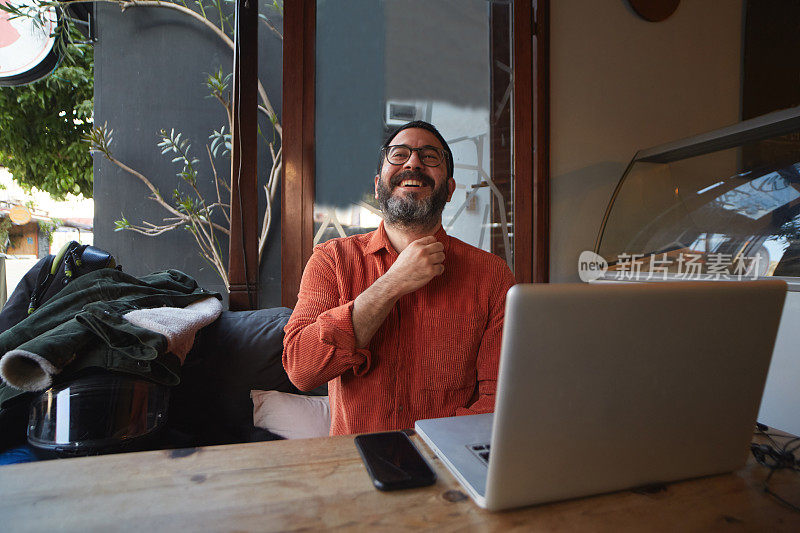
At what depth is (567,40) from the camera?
2.19 m

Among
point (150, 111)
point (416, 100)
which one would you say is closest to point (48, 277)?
point (150, 111)

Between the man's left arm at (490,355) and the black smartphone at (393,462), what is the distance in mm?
454

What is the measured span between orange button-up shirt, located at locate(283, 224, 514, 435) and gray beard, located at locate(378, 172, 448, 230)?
0.12 meters

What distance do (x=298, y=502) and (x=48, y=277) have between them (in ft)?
4.51

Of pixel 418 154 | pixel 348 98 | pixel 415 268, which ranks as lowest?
pixel 415 268

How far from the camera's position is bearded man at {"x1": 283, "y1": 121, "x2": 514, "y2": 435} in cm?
99

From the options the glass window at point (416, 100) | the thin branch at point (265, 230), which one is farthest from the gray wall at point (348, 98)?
the thin branch at point (265, 230)

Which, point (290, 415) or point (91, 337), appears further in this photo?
point (290, 415)

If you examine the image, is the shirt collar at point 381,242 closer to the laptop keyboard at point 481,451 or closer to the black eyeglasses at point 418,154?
the black eyeglasses at point 418,154

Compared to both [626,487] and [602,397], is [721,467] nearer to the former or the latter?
[626,487]

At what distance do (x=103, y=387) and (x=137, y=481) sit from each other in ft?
2.09

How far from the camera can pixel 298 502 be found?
19.6 inches

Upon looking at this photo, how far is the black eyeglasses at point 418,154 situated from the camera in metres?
1.33

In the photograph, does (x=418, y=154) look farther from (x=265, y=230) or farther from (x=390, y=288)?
(x=265, y=230)
